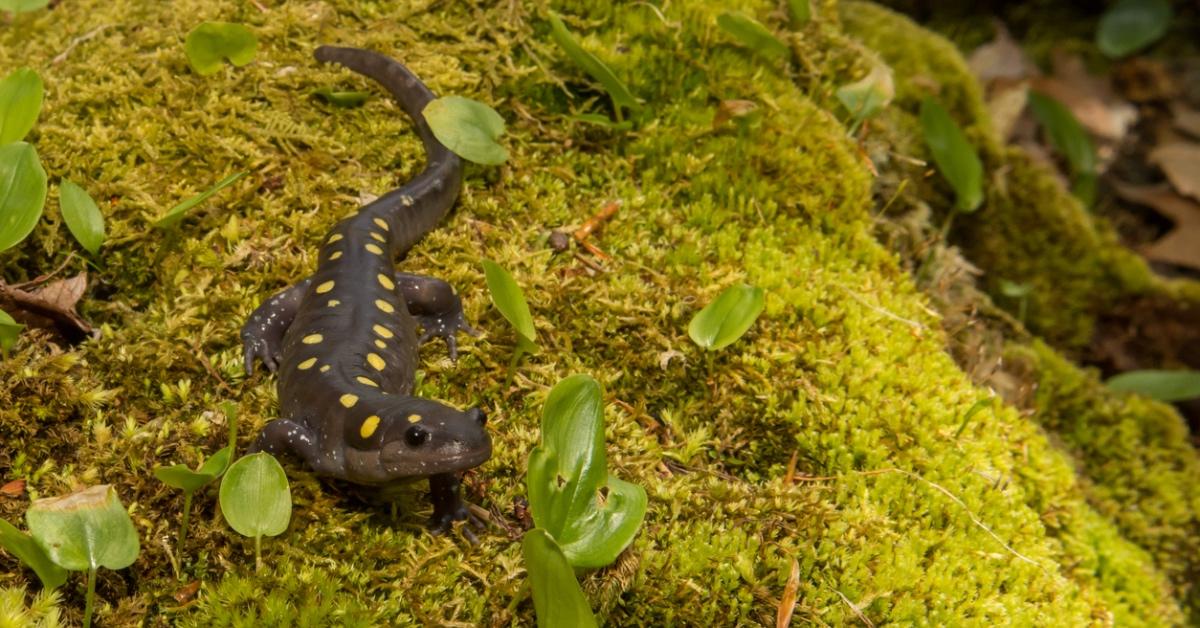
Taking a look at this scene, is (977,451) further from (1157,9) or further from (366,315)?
(1157,9)

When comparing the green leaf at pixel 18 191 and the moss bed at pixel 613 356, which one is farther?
the green leaf at pixel 18 191

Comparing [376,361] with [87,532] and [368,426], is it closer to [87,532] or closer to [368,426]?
[368,426]

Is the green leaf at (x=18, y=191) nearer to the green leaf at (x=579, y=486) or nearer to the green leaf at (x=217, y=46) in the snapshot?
the green leaf at (x=217, y=46)

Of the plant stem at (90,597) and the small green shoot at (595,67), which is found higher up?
the small green shoot at (595,67)

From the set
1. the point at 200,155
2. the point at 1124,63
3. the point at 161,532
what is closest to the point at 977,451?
the point at 161,532

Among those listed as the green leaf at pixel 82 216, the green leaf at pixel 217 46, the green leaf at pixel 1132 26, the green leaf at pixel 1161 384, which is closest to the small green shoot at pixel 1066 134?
the green leaf at pixel 1132 26

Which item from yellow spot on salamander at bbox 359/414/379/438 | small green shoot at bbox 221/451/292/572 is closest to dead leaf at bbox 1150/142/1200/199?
yellow spot on salamander at bbox 359/414/379/438

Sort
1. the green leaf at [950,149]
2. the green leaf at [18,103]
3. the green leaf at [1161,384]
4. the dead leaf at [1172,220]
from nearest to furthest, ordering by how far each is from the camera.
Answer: the green leaf at [18,103], the green leaf at [950,149], the green leaf at [1161,384], the dead leaf at [1172,220]
